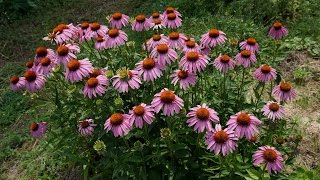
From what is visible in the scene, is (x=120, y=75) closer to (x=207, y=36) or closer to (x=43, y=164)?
(x=207, y=36)

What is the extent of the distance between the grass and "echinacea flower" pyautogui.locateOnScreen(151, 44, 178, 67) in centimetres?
113

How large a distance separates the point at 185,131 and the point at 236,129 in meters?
0.40

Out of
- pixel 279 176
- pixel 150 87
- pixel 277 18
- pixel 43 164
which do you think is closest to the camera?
pixel 279 176

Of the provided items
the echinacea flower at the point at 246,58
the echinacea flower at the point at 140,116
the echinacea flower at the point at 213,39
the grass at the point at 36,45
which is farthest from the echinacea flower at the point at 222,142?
the grass at the point at 36,45

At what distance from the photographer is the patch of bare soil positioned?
3062 millimetres

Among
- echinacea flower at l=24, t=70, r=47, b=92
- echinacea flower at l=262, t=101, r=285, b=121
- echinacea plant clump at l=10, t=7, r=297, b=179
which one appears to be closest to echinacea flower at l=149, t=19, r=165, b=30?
echinacea plant clump at l=10, t=7, r=297, b=179

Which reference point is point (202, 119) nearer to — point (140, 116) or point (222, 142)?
point (222, 142)

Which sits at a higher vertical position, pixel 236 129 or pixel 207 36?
pixel 207 36

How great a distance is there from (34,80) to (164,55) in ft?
2.80

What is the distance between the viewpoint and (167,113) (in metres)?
2.17

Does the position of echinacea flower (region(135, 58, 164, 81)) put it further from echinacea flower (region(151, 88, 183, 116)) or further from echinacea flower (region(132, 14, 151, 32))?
echinacea flower (region(132, 14, 151, 32))

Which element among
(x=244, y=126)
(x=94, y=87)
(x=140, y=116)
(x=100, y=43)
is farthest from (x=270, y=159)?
(x=100, y=43)

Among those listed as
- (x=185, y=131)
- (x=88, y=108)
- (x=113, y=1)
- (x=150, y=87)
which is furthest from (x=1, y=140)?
(x=113, y=1)

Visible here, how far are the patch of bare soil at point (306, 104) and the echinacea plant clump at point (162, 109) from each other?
0.44 metres
